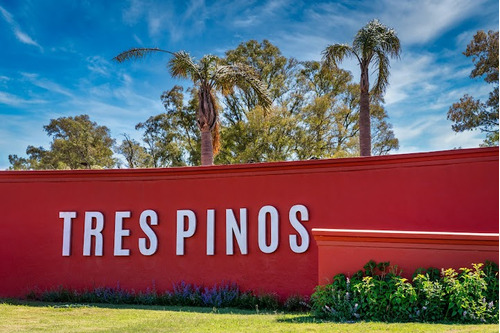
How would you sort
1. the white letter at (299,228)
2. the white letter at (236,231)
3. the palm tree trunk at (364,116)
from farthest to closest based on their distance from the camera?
the palm tree trunk at (364,116) < the white letter at (236,231) < the white letter at (299,228)

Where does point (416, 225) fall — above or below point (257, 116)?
below

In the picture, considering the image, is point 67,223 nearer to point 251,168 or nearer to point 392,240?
point 251,168

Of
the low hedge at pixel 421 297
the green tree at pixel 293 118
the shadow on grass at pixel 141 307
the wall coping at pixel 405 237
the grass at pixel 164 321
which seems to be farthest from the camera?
the green tree at pixel 293 118

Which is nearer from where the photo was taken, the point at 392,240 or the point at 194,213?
the point at 392,240

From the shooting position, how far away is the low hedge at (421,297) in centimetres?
725

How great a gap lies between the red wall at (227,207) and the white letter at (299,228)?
0.35ft

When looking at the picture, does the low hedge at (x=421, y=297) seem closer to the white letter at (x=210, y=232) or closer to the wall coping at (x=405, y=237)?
the wall coping at (x=405, y=237)

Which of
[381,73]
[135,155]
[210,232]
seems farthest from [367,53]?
[135,155]

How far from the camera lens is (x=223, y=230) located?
10906mm

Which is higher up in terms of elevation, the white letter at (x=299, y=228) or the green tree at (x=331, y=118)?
the green tree at (x=331, y=118)

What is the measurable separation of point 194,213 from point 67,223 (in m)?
2.79

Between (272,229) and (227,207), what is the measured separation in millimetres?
1042

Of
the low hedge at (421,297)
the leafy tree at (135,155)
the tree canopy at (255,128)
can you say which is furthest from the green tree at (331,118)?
the low hedge at (421,297)

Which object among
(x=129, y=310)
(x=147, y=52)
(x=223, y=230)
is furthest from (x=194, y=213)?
(x=147, y=52)
